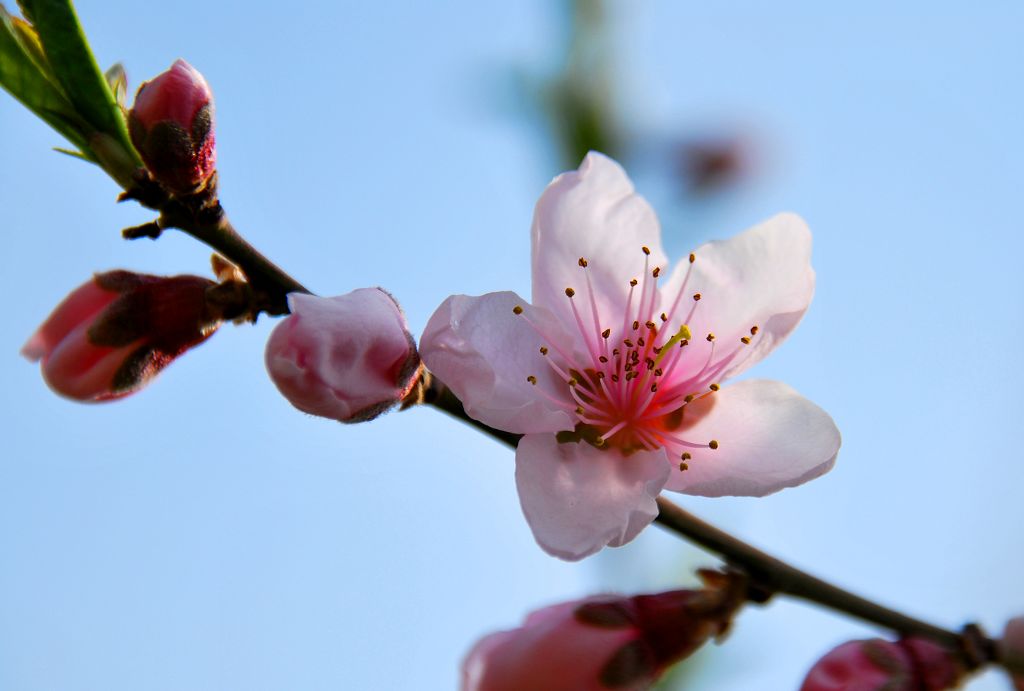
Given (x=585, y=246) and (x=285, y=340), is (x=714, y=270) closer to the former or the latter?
Answer: (x=585, y=246)

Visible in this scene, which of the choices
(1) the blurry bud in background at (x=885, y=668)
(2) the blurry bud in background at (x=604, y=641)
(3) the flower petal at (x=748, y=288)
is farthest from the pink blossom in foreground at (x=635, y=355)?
(1) the blurry bud in background at (x=885, y=668)

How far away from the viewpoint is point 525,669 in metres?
1.40

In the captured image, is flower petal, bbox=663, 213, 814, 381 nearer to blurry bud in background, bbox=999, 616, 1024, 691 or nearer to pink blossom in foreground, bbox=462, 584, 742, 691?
pink blossom in foreground, bbox=462, 584, 742, 691

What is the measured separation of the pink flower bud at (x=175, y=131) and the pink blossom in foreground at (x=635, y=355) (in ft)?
1.28

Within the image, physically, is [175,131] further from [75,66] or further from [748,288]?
[748,288]

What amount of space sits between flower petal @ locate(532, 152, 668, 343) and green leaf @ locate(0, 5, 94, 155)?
687 mm

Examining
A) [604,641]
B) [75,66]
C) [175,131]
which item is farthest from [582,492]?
[75,66]

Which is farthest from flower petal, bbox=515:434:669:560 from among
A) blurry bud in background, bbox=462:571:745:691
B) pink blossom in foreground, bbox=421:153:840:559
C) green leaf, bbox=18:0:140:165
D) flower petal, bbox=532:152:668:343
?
green leaf, bbox=18:0:140:165

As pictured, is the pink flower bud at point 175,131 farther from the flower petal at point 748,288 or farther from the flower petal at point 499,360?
the flower petal at point 748,288

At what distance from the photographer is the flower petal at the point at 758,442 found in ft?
5.09

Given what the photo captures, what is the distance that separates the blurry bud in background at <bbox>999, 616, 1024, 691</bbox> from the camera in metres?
1.49

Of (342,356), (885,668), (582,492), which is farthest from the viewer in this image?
(582,492)

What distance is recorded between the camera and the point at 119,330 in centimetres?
145

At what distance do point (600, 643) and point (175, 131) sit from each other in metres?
0.90
